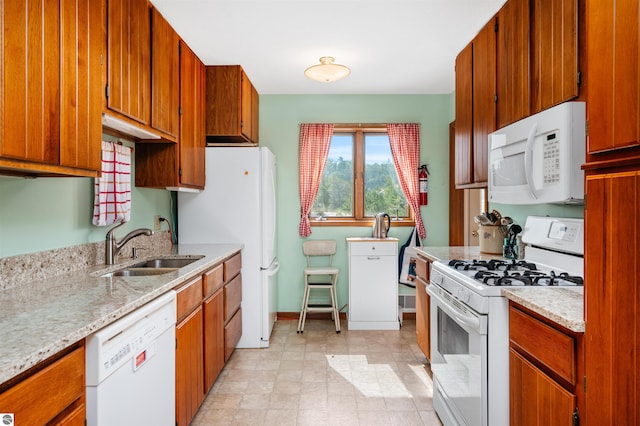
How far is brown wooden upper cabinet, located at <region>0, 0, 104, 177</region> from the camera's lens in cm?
120

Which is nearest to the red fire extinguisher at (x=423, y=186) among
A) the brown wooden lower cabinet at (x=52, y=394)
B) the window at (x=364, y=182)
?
the window at (x=364, y=182)

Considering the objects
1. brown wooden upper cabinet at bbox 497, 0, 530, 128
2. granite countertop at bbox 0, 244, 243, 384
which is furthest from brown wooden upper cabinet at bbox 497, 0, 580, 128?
granite countertop at bbox 0, 244, 243, 384

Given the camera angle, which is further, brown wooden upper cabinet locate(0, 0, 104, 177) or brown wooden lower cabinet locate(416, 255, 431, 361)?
brown wooden lower cabinet locate(416, 255, 431, 361)

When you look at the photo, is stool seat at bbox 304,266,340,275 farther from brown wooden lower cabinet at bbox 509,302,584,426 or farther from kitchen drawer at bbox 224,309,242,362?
brown wooden lower cabinet at bbox 509,302,584,426

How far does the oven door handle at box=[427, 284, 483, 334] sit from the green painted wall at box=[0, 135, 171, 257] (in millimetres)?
2009

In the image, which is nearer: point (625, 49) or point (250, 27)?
point (625, 49)

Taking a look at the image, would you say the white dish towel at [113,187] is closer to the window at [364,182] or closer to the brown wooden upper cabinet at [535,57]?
the window at [364,182]

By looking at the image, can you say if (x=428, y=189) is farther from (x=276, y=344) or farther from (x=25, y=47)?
(x=25, y=47)

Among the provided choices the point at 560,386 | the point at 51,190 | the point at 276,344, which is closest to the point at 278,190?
the point at 276,344

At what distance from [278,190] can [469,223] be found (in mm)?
2076

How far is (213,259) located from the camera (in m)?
2.49

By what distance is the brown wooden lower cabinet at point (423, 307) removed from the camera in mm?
2752

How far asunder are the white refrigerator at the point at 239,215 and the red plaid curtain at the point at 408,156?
160 centimetres

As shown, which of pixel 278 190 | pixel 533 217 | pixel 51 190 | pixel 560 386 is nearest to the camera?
pixel 560 386
